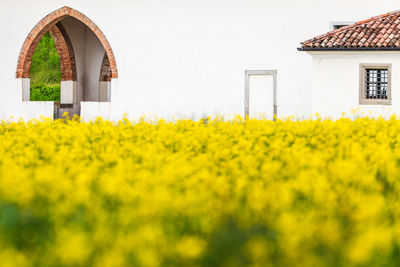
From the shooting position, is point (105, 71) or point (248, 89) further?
point (105, 71)

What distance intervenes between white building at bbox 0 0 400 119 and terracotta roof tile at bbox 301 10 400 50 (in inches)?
24.8

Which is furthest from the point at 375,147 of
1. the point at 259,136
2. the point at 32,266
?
the point at 32,266

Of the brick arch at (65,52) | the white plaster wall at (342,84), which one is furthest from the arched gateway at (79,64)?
the white plaster wall at (342,84)

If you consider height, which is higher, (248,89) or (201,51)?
(201,51)

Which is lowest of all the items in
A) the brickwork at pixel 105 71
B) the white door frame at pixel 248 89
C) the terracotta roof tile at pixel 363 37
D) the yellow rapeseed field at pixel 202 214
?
the yellow rapeseed field at pixel 202 214

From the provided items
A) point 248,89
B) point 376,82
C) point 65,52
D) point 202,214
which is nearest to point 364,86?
point 376,82

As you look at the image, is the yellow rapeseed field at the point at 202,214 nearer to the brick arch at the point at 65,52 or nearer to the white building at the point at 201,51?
the white building at the point at 201,51

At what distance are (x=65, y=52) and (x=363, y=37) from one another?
39.3 feet

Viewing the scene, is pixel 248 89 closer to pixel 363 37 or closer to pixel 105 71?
pixel 363 37

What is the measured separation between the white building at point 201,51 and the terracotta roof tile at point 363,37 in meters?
0.63

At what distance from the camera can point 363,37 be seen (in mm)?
19719

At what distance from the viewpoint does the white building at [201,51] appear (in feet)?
69.5

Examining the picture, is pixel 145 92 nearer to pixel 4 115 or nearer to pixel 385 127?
pixel 4 115

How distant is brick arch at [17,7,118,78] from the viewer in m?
22.2
